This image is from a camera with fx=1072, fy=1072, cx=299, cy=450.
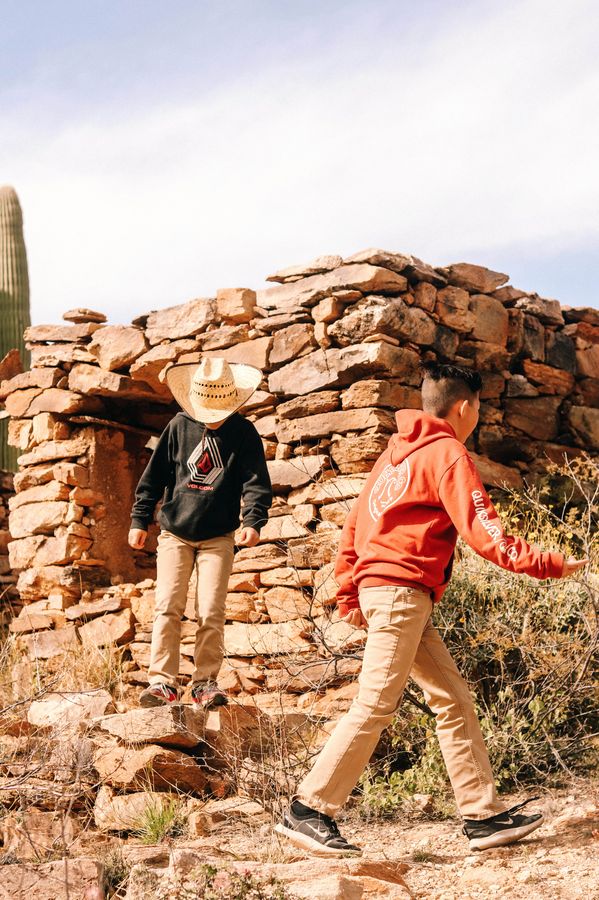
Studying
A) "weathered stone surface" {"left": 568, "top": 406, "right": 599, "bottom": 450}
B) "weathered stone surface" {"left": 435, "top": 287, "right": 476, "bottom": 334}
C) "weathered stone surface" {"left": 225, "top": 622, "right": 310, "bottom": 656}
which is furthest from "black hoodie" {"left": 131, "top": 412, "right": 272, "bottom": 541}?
Result: "weathered stone surface" {"left": 568, "top": 406, "right": 599, "bottom": 450}

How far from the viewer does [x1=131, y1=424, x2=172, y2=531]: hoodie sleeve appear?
17.5ft

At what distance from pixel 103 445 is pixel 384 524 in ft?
15.7

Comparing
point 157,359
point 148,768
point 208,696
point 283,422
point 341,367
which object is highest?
point 341,367

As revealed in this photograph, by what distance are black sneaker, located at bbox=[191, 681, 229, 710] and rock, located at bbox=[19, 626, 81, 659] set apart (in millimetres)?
2291

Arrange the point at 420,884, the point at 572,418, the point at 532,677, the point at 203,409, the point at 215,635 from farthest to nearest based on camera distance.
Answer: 1. the point at 572,418
2. the point at 203,409
3. the point at 215,635
4. the point at 532,677
5. the point at 420,884

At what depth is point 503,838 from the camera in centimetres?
342

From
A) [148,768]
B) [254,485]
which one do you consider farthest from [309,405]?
[148,768]

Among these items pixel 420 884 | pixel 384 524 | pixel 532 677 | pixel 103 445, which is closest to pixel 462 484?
pixel 384 524

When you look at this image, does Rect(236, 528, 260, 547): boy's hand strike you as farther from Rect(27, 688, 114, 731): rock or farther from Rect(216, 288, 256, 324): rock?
Rect(216, 288, 256, 324): rock

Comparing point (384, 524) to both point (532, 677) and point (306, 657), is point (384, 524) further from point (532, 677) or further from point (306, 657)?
point (306, 657)

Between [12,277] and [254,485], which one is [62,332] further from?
[12,277]

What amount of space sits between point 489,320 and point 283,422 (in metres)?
1.60

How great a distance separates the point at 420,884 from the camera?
3.29 m

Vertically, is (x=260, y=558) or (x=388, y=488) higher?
(x=388, y=488)
